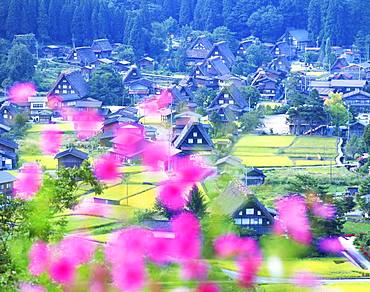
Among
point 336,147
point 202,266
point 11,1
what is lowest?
point 336,147

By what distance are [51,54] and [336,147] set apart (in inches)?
351

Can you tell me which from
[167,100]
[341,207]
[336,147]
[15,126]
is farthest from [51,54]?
[341,207]

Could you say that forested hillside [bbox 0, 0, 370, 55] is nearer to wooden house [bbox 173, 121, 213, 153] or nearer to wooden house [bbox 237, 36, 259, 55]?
wooden house [bbox 237, 36, 259, 55]

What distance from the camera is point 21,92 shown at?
1495 centimetres

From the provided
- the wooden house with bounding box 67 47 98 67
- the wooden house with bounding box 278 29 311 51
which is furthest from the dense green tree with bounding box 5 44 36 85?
the wooden house with bounding box 278 29 311 51

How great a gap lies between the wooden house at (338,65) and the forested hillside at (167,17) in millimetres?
2494

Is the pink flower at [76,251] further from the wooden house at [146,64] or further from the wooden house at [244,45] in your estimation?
the wooden house at [244,45]

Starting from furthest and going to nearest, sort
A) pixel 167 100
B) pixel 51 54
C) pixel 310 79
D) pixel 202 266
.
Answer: pixel 51 54 → pixel 310 79 → pixel 167 100 → pixel 202 266

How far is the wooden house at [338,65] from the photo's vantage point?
62.6ft

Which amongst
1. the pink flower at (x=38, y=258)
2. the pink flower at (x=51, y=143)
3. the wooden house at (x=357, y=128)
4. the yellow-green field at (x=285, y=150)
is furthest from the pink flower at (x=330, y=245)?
the wooden house at (x=357, y=128)

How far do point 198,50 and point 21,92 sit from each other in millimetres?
Answer: 6035

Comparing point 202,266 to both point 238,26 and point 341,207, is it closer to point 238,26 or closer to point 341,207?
point 341,207

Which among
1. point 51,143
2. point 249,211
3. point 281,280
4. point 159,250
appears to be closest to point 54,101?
point 51,143

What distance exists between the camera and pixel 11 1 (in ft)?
61.0
